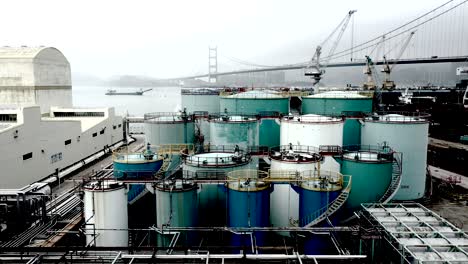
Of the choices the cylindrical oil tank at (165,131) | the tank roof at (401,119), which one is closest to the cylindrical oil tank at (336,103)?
the tank roof at (401,119)

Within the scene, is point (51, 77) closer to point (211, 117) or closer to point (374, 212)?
point (211, 117)

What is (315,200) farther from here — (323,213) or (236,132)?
(236,132)

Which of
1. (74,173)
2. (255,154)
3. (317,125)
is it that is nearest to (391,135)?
(317,125)

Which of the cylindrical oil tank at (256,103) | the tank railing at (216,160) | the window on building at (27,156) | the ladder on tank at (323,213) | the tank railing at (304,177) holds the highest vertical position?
the cylindrical oil tank at (256,103)

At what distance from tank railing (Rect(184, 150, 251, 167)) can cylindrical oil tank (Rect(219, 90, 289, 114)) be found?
10612 mm

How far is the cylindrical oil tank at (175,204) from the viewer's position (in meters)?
18.8

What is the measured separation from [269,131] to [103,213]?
14.6 metres

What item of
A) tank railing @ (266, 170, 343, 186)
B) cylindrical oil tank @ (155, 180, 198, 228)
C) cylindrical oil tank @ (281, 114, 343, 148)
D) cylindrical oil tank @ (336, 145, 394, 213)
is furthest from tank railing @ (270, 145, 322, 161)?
Result: cylindrical oil tank @ (155, 180, 198, 228)

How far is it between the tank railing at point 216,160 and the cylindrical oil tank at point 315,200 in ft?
12.8

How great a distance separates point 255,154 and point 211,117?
505cm

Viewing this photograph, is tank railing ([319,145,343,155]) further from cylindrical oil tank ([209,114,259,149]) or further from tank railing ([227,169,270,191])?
tank railing ([227,169,270,191])

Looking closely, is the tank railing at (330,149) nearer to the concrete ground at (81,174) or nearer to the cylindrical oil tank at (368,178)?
the cylindrical oil tank at (368,178)

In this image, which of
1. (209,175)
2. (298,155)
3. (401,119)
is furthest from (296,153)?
(401,119)

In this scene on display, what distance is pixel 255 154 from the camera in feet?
83.4
